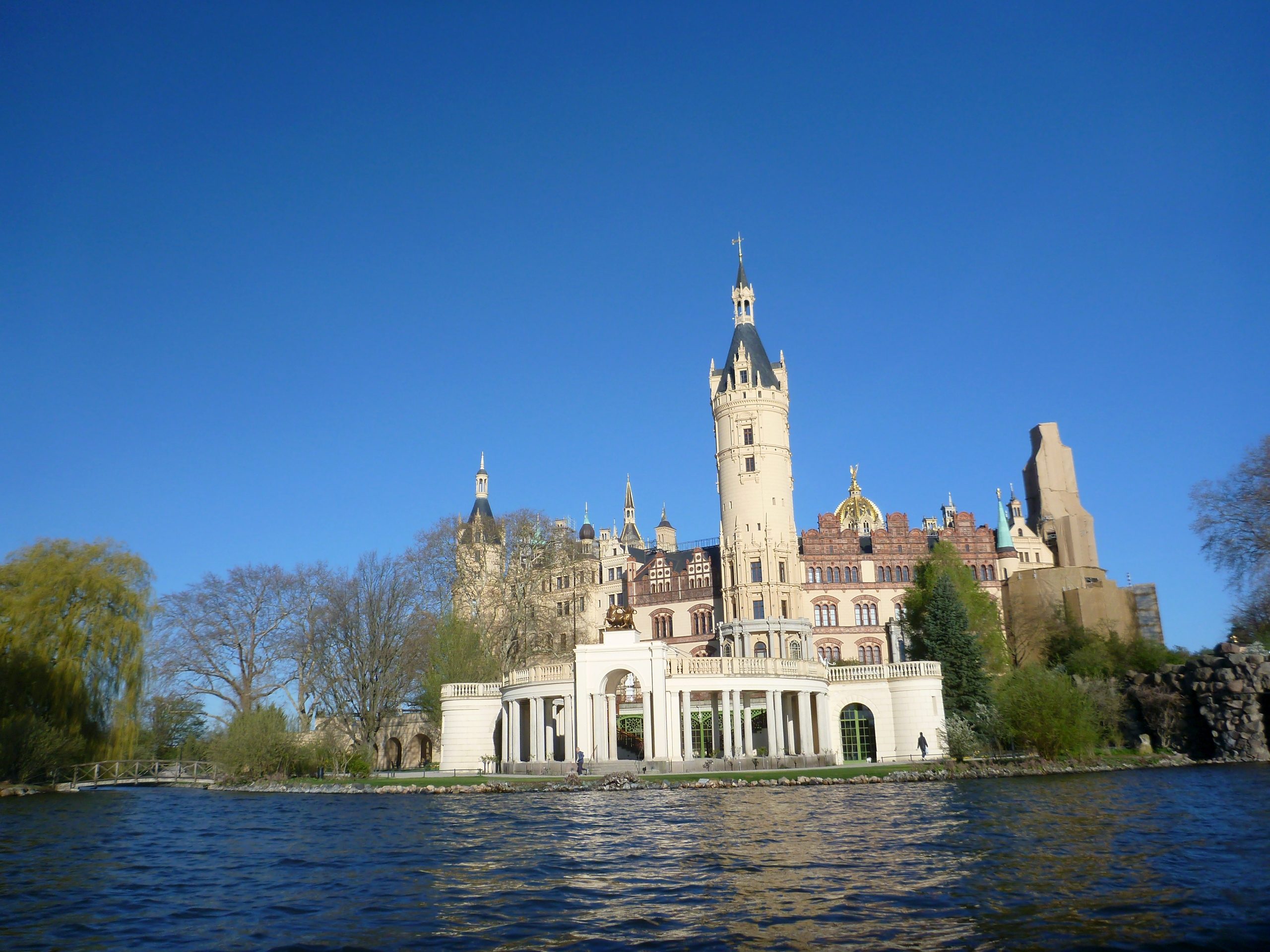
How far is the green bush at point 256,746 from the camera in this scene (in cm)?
3900

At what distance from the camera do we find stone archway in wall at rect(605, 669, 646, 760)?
4522 cm

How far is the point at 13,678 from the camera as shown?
34.1 metres

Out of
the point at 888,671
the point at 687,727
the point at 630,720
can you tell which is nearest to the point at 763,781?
the point at 687,727

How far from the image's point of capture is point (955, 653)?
4431 centimetres

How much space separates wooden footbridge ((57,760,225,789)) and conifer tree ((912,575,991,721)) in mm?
31887

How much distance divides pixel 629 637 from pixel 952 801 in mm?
17030

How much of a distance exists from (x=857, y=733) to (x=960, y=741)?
7.30 metres

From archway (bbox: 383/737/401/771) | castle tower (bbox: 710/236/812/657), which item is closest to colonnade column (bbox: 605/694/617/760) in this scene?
archway (bbox: 383/737/401/771)

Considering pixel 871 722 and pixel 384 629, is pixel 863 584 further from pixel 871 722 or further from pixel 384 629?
pixel 384 629

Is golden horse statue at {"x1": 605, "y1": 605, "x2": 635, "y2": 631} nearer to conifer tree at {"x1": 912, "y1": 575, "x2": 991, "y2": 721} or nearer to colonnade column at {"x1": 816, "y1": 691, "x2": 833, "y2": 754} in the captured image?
colonnade column at {"x1": 816, "y1": 691, "x2": 833, "y2": 754}

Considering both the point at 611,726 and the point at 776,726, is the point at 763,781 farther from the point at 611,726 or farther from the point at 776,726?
the point at 611,726

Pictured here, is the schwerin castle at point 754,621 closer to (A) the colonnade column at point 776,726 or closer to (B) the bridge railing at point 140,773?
(A) the colonnade column at point 776,726

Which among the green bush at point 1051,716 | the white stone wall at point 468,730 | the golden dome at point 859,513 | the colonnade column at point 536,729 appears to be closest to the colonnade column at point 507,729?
the white stone wall at point 468,730

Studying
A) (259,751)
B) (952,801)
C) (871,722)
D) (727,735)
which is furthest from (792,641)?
(952,801)
